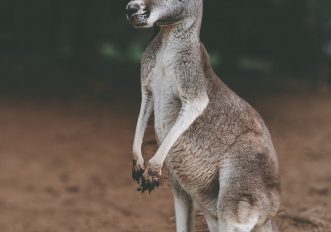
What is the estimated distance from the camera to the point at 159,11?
342cm

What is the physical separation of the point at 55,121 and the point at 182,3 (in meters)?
7.23

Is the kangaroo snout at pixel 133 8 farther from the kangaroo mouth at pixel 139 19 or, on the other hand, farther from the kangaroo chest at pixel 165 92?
the kangaroo chest at pixel 165 92

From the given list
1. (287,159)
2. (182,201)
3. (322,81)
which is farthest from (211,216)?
(322,81)

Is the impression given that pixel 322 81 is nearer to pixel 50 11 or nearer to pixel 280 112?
pixel 280 112

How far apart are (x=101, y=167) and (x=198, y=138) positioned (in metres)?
4.99

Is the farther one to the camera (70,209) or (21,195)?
(21,195)

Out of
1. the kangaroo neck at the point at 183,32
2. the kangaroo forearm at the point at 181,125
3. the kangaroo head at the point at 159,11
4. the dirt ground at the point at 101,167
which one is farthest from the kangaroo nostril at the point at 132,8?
the dirt ground at the point at 101,167

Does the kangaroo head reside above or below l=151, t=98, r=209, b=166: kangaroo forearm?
above

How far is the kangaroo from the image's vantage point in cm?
358

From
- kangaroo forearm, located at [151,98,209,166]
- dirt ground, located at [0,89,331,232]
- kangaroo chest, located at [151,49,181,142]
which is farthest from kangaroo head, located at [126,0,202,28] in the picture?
dirt ground, located at [0,89,331,232]

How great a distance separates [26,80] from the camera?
12359mm

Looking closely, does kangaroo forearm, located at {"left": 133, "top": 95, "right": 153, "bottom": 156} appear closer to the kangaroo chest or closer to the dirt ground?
the kangaroo chest

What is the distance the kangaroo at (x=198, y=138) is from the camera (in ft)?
11.7

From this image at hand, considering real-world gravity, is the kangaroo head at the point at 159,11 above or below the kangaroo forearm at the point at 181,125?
above
